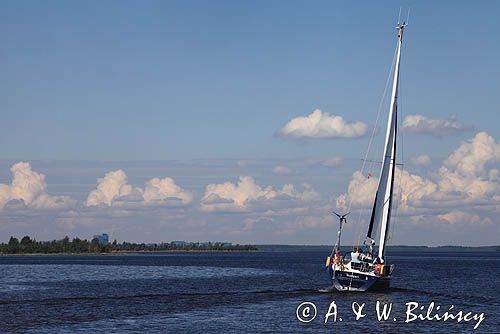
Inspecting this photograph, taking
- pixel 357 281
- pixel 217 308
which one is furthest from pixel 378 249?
pixel 217 308

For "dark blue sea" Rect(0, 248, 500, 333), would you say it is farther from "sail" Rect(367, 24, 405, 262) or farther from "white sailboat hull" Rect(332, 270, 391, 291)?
"sail" Rect(367, 24, 405, 262)

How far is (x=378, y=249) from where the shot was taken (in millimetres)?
88750

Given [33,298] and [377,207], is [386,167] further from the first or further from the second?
[33,298]

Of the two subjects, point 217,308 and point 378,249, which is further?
point 378,249

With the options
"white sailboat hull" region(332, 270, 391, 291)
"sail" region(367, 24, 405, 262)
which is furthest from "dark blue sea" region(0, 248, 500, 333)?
"sail" region(367, 24, 405, 262)

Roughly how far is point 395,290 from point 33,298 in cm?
4327

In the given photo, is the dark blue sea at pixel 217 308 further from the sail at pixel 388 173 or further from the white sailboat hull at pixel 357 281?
the sail at pixel 388 173

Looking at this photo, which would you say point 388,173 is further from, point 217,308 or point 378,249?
point 217,308

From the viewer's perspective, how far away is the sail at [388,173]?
292 feet

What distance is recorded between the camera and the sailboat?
8550 centimetres

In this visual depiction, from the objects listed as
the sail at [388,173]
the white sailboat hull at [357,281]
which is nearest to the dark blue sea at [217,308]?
the white sailboat hull at [357,281]

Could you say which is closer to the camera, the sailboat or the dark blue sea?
the dark blue sea

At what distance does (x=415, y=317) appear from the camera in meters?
70.8

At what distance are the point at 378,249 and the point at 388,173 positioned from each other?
874 centimetres
